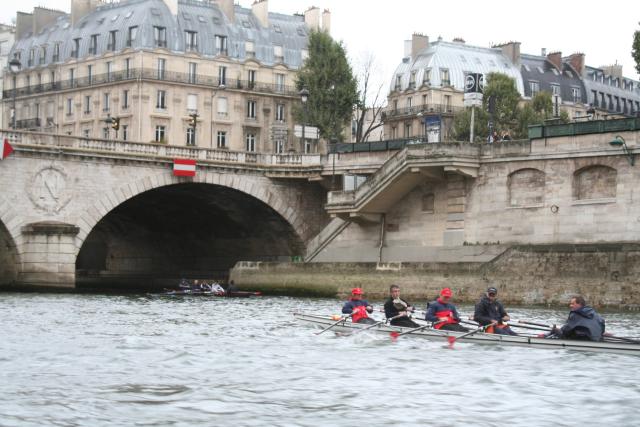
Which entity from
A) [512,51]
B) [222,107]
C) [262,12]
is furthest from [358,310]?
[512,51]

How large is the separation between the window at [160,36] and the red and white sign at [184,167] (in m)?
27.1

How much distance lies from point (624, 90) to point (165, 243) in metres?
53.4

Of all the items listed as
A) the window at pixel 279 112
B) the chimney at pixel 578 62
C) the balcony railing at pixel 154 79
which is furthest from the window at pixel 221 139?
the chimney at pixel 578 62

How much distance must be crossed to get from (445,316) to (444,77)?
2777 inches

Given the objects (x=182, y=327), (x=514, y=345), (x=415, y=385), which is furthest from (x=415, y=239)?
(x=415, y=385)

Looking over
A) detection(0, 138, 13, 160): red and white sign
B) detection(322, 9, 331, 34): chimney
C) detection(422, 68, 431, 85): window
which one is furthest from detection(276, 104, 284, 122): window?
detection(0, 138, 13, 160): red and white sign

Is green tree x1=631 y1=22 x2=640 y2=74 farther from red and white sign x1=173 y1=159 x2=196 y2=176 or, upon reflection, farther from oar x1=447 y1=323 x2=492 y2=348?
oar x1=447 y1=323 x2=492 y2=348

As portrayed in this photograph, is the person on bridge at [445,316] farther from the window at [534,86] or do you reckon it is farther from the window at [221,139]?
the window at [534,86]

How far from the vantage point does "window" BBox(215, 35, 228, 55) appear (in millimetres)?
96812

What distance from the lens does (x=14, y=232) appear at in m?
63.1

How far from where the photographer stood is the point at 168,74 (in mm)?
93625

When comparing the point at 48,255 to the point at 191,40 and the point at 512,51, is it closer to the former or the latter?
the point at 191,40

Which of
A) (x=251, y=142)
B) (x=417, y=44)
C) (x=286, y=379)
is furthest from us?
(x=417, y=44)

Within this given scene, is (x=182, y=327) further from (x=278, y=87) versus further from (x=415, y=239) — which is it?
(x=278, y=87)
